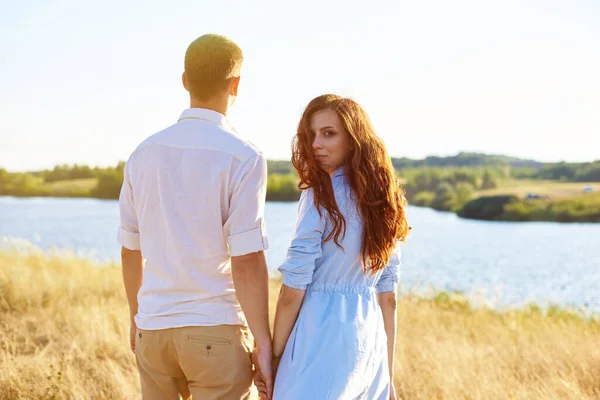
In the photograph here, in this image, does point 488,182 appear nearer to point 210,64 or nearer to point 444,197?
point 444,197

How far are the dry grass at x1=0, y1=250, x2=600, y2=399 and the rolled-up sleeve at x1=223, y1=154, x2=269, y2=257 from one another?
228cm

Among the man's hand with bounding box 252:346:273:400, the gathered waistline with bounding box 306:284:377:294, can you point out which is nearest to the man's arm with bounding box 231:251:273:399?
the man's hand with bounding box 252:346:273:400

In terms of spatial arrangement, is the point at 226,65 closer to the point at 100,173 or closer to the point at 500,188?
the point at 100,173

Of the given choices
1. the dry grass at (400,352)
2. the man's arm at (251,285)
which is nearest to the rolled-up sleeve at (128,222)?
the man's arm at (251,285)

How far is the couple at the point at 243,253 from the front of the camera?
1923 millimetres

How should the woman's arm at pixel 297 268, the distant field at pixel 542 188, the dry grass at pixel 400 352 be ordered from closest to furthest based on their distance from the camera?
the woman's arm at pixel 297 268 < the dry grass at pixel 400 352 < the distant field at pixel 542 188

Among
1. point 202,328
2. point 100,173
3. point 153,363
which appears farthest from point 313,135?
point 100,173

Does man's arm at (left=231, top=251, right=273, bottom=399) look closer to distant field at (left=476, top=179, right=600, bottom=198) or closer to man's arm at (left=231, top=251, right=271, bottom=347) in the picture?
man's arm at (left=231, top=251, right=271, bottom=347)

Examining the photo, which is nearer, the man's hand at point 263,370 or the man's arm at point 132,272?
the man's hand at point 263,370

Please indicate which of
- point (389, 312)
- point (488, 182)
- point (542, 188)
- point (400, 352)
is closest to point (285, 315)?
point (389, 312)

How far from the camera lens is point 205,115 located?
199cm

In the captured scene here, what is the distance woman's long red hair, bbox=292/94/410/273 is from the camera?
2.09m

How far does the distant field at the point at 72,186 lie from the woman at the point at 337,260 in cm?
4528

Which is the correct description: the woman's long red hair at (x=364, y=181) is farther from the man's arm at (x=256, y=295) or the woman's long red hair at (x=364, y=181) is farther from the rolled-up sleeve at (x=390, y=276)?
the man's arm at (x=256, y=295)
